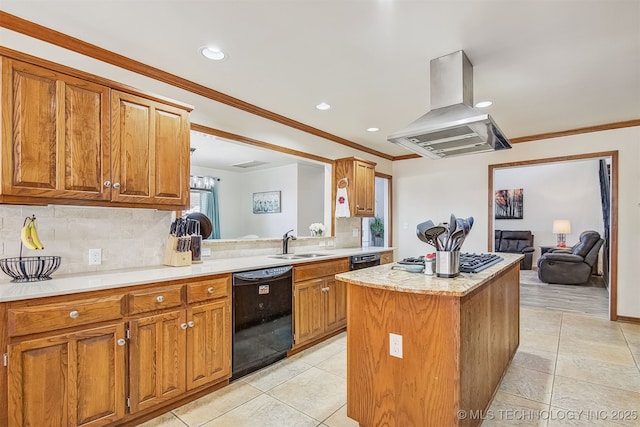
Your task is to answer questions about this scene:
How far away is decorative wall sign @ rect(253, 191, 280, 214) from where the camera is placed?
6.05 m

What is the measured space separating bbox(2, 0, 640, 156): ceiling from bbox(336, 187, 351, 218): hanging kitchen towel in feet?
4.74

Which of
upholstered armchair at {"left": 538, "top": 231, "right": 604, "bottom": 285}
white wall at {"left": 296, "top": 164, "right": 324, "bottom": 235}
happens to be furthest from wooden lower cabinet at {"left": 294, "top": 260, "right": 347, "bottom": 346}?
upholstered armchair at {"left": 538, "top": 231, "right": 604, "bottom": 285}

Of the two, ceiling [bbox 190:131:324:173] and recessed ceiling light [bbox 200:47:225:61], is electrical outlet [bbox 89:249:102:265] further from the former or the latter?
ceiling [bbox 190:131:324:173]

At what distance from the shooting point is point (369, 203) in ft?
15.9

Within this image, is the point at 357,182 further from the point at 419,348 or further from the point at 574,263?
the point at 574,263

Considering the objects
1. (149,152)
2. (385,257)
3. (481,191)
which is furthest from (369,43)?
(481,191)

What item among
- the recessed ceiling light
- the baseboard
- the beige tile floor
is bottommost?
the beige tile floor

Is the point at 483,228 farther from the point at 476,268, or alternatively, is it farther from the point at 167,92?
the point at 167,92

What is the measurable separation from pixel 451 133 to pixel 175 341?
2.49 meters

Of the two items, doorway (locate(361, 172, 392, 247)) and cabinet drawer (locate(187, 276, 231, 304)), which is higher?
doorway (locate(361, 172, 392, 247))

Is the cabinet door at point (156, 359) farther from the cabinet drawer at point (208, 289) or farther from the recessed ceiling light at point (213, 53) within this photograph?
the recessed ceiling light at point (213, 53)

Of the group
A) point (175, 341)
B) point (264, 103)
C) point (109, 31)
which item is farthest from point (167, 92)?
point (175, 341)

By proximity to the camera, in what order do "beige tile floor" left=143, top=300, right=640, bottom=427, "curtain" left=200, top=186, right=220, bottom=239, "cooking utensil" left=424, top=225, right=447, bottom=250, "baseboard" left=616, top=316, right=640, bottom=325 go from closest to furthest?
"cooking utensil" left=424, top=225, right=447, bottom=250 < "beige tile floor" left=143, top=300, right=640, bottom=427 < "baseboard" left=616, top=316, right=640, bottom=325 < "curtain" left=200, top=186, right=220, bottom=239

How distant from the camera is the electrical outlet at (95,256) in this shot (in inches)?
90.1
